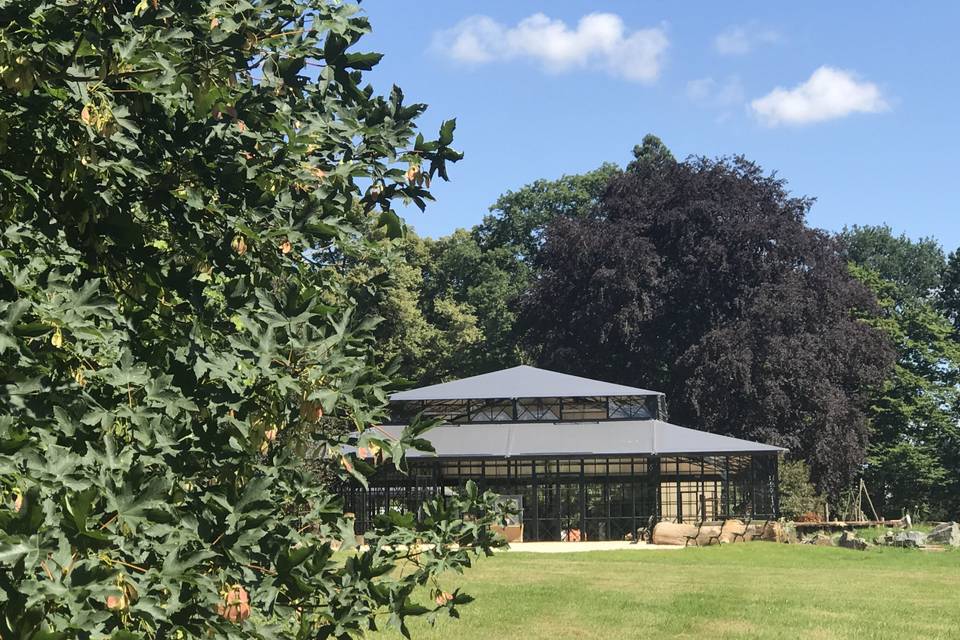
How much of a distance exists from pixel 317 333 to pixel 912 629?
10943 millimetres

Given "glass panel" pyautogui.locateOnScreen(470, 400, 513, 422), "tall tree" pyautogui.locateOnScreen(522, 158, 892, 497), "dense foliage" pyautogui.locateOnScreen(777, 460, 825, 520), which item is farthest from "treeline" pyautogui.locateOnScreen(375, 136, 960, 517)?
"glass panel" pyautogui.locateOnScreen(470, 400, 513, 422)

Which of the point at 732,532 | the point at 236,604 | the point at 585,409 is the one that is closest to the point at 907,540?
the point at 732,532

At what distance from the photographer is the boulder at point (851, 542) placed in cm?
3126

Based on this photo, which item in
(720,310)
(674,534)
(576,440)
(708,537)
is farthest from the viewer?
(720,310)

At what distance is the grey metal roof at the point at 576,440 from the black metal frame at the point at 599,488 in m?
0.47

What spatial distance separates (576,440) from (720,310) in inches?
551

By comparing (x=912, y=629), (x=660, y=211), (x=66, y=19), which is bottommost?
(x=912, y=629)

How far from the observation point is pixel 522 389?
3941cm

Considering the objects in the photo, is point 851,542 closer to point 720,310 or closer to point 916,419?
point 720,310

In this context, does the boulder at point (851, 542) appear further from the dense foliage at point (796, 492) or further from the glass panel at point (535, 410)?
the glass panel at point (535, 410)

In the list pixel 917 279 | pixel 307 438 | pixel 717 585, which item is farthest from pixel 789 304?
pixel 307 438

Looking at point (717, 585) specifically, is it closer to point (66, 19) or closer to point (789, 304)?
point (66, 19)

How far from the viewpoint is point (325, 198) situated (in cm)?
459

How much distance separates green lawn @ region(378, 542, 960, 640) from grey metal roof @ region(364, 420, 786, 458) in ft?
30.8
